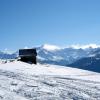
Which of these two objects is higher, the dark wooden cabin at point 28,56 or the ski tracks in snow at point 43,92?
the dark wooden cabin at point 28,56

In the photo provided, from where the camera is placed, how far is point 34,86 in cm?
1591

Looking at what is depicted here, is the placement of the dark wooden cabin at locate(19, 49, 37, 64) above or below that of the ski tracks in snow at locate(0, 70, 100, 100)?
above

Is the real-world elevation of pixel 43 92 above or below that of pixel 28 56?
below

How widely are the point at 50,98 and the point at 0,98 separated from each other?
223 cm

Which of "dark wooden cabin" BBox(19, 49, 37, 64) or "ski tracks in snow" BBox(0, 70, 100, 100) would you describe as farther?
"dark wooden cabin" BBox(19, 49, 37, 64)

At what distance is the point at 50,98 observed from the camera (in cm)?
1275

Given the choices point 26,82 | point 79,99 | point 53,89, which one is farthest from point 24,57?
point 79,99

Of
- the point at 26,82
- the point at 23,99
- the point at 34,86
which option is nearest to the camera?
the point at 23,99

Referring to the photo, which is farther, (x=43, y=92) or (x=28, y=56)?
(x=28, y=56)

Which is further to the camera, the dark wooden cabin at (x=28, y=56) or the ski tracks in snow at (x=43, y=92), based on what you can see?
the dark wooden cabin at (x=28, y=56)

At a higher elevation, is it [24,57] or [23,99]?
[24,57]

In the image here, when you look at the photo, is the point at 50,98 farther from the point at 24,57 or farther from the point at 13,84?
the point at 24,57

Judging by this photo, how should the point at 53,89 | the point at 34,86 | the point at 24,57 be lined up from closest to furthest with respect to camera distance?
the point at 53,89, the point at 34,86, the point at 24,57

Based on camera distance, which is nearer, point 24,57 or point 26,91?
point 26,91
